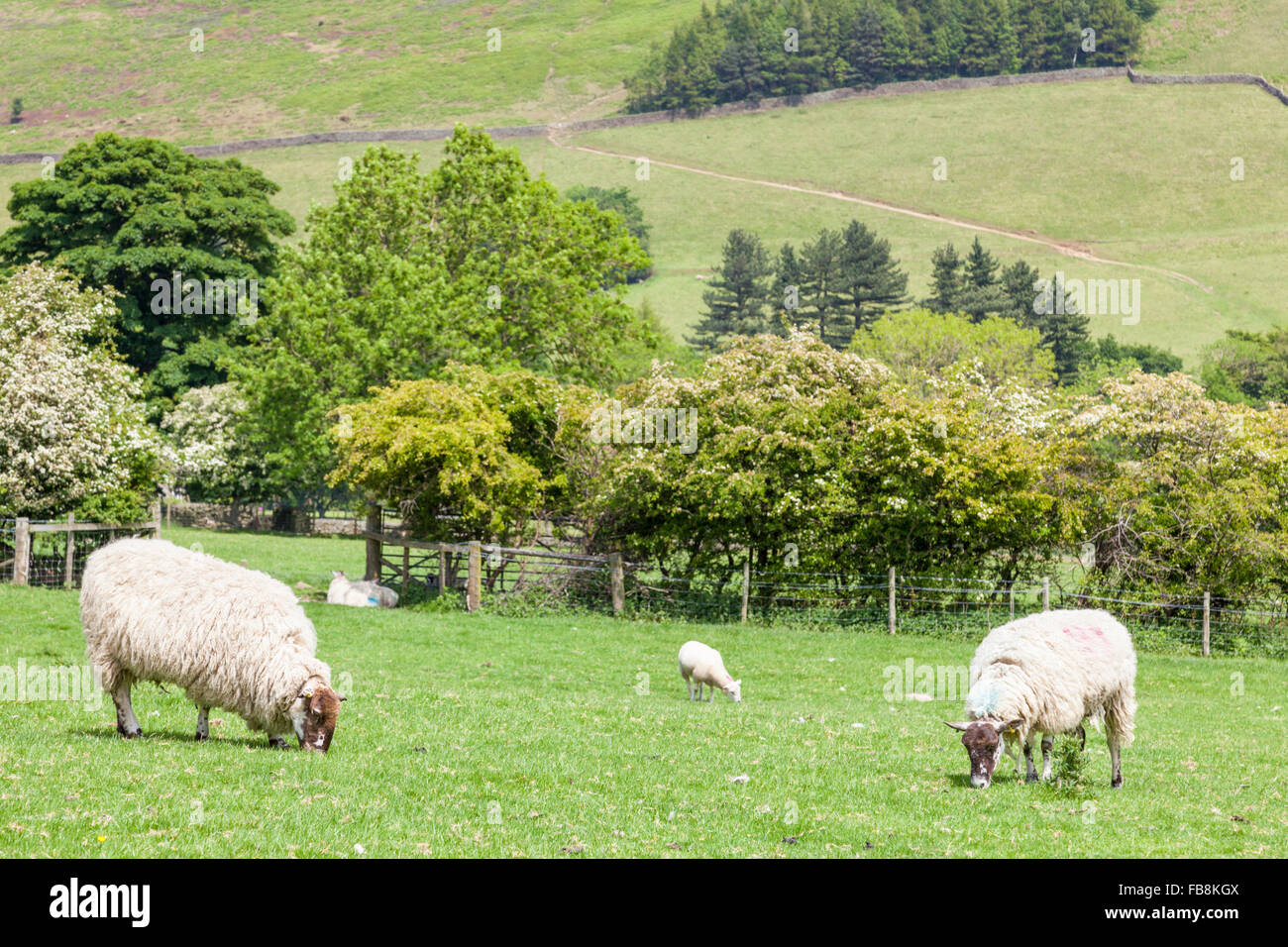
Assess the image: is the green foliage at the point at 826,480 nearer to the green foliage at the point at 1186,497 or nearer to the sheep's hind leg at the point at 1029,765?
the green foliage at the point at 1186,497

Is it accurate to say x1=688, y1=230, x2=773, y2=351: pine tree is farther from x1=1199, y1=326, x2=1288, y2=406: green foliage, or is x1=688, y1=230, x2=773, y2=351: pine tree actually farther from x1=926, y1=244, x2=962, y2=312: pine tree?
x1=1199, y1=326, x2=1288, y2=406: green foliage

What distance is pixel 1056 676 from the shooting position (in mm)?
11992

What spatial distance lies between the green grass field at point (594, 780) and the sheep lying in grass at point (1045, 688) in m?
0.50

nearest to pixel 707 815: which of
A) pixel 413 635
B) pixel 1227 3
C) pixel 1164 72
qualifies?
pixel 413 635

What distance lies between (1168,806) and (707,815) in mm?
4644

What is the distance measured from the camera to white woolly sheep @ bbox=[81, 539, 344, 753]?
1127 cm

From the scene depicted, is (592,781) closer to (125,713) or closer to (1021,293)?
(125,713)

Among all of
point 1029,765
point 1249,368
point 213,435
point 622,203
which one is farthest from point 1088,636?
point 622,203

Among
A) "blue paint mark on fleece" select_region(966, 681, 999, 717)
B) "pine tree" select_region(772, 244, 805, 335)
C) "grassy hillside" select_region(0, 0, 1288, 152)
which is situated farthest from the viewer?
"grassy hillside" select_region(0, 0, 1288, 152)

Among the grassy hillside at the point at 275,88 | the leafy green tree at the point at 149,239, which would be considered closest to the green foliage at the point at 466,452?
the leafy green tree at the point at 149,239

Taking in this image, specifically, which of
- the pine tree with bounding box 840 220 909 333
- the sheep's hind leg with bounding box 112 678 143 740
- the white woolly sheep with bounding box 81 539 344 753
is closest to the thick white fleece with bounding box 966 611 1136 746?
the white woolly sheep with bounding box 81 539 344 753

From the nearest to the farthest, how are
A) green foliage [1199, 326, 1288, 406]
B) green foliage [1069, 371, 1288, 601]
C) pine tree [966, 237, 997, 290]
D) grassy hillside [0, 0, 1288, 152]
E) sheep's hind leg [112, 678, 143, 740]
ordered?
sheep's hind leg [112, 678, 143, 740]
green foliage [1069, 371, 1288, 601]
green foliage [1199, 326, 1288, 406]
pine tree [966, 237, 997, 290]
grassy hillside [0, 0, 1288, 152]

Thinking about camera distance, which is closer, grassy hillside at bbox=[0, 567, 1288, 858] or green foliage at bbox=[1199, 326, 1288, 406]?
grassy hillside at bbox=[0, 567, 1288, 858]

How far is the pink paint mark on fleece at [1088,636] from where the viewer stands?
1251 cm
